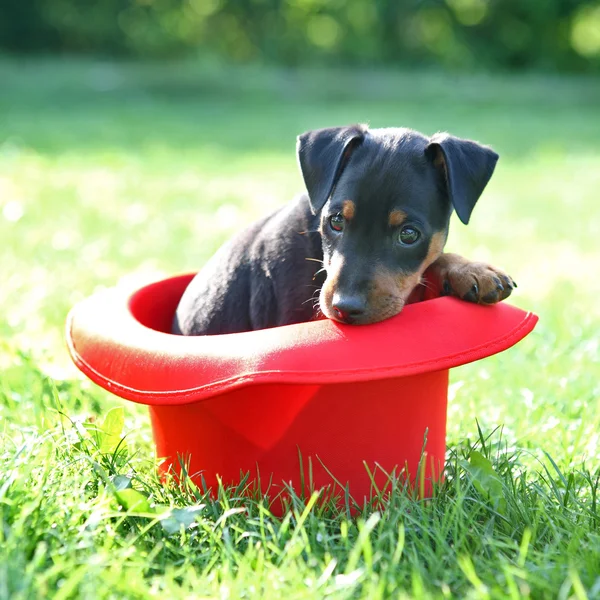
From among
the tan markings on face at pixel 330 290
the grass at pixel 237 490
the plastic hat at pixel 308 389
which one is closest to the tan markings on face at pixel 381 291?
the tan markings on face at pixel 330 290

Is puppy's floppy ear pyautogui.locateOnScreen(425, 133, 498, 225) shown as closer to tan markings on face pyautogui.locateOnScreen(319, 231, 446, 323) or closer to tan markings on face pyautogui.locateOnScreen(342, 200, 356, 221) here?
tan markings on face pyautogui.locateOnScreen(319, 231, 446, 323)

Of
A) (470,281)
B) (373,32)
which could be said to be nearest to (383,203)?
(470,281)

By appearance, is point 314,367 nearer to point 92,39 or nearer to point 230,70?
point 230,70

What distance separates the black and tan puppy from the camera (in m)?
3.03

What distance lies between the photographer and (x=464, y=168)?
311 cm

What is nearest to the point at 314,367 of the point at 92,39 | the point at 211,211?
the point at 211,211

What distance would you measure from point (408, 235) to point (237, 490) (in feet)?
3.75

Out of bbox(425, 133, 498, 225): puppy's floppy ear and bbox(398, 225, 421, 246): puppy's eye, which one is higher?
bbox(425, 133, 498, 225): puppy's floppy ear

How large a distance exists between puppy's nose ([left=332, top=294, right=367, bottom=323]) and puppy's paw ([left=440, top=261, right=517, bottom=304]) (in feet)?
1.36

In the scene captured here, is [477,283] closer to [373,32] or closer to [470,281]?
[470,281]

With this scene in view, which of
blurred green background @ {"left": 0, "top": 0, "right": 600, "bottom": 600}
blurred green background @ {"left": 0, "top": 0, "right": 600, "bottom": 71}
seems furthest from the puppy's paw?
blurred green background @ {"left": 0, "top": 0, "right": 600, "bottom": 71}

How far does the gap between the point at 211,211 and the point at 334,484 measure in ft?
19.1

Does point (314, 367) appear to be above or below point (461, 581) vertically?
above

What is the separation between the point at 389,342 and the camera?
2656 millimetres
